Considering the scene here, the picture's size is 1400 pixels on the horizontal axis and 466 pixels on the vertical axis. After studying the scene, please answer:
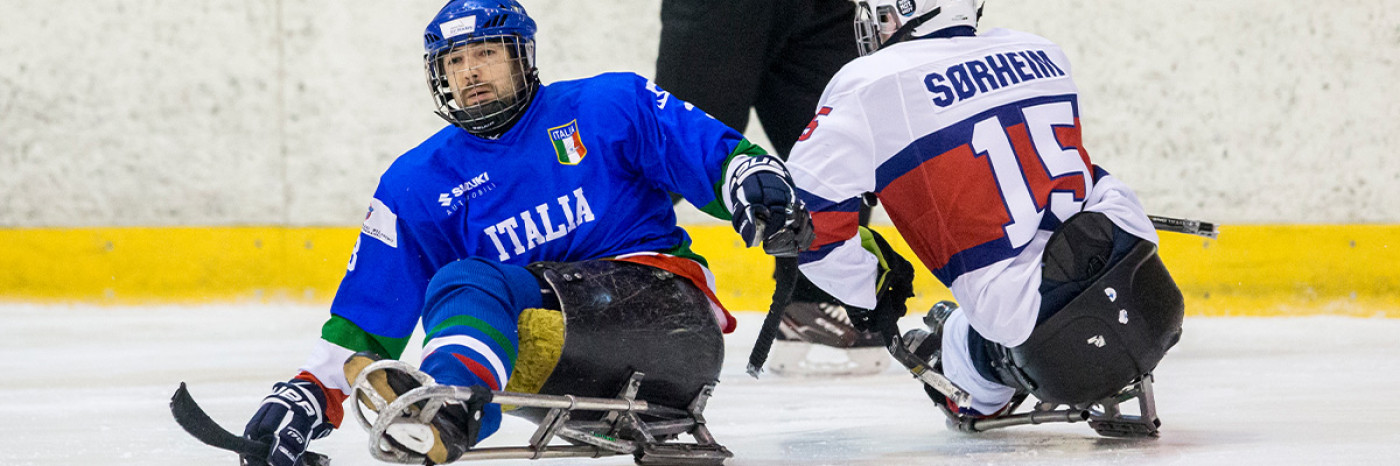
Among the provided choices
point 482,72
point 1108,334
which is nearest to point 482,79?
point 482,72

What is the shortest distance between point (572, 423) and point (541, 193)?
0.99 feet

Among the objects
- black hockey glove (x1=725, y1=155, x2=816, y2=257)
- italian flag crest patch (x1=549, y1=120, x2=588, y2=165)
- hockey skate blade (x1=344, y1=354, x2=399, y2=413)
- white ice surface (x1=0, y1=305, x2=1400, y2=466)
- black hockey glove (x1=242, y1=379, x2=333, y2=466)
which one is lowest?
white ice surface (x1=0, y1=305, x2=1400, y2=466)

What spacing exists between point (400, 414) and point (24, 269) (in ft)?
11.5

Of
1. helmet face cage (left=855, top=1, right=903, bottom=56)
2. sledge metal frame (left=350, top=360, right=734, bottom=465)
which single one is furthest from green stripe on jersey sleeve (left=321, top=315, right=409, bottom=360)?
helmet face cage (left=855, top=1, right=903, bottom=56)

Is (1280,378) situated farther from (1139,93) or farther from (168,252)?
(168,252)

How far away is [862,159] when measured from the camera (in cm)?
183

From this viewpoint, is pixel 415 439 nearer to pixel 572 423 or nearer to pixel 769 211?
pixel 572 423

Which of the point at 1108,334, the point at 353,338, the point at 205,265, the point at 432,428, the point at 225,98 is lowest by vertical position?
the point at 205,265

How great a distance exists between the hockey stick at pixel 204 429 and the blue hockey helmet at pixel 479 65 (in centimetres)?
48

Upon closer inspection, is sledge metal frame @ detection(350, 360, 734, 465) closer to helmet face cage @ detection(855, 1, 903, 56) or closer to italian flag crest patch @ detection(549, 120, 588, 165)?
italian flag crest patch @ detection(549, 120, 588, 165)

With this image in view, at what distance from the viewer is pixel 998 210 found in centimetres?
182

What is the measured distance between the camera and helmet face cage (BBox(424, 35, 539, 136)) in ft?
5.72

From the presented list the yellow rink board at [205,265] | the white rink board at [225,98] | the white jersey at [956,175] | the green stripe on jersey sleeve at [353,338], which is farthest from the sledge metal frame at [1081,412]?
the white rink board at [225,98]

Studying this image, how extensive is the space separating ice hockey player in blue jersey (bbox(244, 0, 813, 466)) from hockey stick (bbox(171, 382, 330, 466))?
0.03 metres
